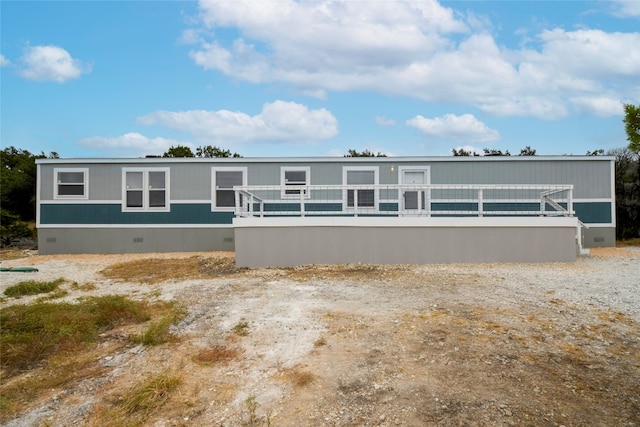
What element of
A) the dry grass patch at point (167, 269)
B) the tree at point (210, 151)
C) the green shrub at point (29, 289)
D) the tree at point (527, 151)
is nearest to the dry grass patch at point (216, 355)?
the dry grass patch at point (167, 269)

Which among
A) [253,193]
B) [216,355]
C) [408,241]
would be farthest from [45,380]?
[253,193]

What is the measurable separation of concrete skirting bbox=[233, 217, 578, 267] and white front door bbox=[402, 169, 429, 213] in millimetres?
3354

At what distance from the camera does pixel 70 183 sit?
1307 cm

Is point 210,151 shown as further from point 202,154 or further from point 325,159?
point 325,159

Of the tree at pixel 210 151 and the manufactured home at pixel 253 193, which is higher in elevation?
the tree at pixel 210 151

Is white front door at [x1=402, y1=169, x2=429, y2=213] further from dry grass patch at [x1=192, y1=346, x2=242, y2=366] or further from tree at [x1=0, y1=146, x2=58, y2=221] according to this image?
tree at [x1=0, y1=146, x2=58, y2=221]

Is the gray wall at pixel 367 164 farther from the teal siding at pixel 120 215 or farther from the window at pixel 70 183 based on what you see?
the teal siding at pixel 120 215

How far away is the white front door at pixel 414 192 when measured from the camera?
12500mm

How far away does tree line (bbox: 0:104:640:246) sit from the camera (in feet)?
48.8

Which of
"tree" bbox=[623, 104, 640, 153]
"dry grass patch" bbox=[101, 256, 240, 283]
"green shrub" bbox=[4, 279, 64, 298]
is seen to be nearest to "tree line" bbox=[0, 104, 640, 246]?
"tree" bbox=[623, 104, 640, 153]

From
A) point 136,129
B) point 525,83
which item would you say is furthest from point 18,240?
point 525,83

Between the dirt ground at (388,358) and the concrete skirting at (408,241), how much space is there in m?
2.28

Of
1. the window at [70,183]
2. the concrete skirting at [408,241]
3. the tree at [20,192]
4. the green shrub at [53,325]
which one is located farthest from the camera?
the tree at [20,192]

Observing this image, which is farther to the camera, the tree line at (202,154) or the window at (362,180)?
the tree line at (202,154)
